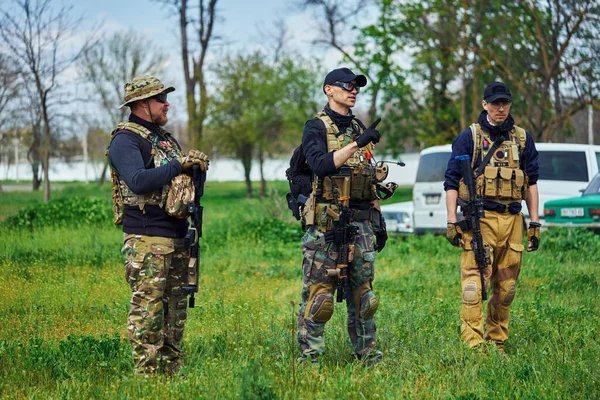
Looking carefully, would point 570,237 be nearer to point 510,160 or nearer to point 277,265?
point 277,265

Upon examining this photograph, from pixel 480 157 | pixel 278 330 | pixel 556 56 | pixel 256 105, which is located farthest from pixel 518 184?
pixel 256 105

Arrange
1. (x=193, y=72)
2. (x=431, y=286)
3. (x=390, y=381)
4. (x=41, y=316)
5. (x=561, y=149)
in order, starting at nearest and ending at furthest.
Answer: (x=390, y=381)
(x=41, y=316)
(x=431, y=286)
(x=561, y=149)
(x=193, y=72)

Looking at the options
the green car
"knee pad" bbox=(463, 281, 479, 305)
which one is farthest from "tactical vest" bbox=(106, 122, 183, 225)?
the green car

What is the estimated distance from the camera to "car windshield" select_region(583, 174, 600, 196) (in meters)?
12.4

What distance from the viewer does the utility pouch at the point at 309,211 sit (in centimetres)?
538

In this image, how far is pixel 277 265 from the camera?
Result: 11.0m

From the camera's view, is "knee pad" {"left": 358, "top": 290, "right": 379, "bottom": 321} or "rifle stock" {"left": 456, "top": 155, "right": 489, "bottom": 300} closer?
"knee pad" {"left": 358, "top": 290, "right": 379, "bottom": 321}

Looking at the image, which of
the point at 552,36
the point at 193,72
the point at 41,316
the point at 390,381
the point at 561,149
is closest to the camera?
the point at 390,381

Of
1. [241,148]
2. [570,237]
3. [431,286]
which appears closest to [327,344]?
[431,286]

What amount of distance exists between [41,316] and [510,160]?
4346 mm

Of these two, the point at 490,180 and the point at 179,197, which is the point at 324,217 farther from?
the point at 490,180

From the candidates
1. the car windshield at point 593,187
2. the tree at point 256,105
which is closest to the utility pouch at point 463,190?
the car windshield at point 593,187

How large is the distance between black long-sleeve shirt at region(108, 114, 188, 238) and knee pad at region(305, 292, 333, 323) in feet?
3.27

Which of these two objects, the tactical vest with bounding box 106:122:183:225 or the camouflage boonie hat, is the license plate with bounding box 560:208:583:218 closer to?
the tactical vest with bounding box 106:122:183:225
